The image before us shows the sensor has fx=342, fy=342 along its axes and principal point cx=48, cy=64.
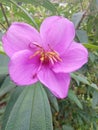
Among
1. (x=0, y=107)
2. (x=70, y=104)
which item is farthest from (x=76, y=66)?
(x=70, y=104)

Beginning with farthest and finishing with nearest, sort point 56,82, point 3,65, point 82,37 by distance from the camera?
point 82,37, point 3,65, point 56,82

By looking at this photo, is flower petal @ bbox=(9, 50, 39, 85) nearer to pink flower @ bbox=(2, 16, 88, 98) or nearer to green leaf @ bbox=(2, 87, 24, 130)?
pink flower @ bbox=(2, 16, 88, 98)

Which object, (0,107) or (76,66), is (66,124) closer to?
(0,107)

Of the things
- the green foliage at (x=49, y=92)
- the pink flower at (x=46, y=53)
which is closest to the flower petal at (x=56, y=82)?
the pink flower at (x=46, y=53)

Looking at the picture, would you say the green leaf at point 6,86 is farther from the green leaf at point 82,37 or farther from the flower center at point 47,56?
the green leaf at point 82,37

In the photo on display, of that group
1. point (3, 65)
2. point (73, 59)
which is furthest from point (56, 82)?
point (3, 65)

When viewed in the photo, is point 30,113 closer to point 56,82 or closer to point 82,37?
point 56,82

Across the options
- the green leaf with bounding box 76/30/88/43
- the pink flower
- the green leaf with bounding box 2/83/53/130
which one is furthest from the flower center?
the green leaf with bounding box 76/30/88/43
